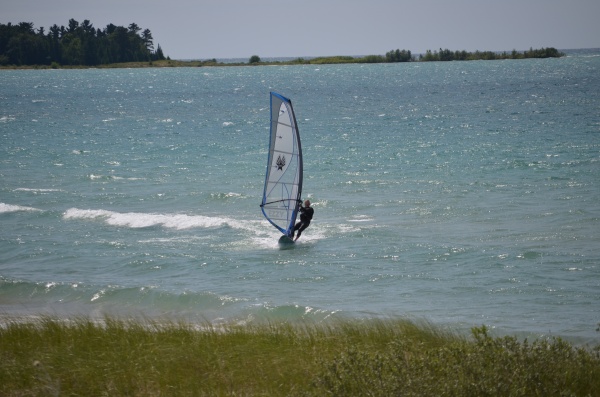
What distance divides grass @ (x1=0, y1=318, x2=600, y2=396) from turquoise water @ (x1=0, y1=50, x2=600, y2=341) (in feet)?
10.9

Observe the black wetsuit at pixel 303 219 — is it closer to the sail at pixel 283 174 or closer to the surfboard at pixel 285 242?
the sail at pixel 283 174

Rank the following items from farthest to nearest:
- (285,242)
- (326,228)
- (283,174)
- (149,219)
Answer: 1. (149,219)
2. (326,228)
3. (283,174)
4. (285,242)

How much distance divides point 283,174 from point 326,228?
9.33ft

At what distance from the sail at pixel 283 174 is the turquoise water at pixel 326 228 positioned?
3.01 feet

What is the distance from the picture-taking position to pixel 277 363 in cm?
1158

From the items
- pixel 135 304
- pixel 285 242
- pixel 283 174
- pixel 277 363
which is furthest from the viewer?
pixel 283 174

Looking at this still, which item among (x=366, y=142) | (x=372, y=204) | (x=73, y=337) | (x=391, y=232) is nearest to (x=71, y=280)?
(x=73, y=337)

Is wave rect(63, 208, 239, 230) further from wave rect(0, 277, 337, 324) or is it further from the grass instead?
the grass

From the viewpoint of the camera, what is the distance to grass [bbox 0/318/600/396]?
373 inches

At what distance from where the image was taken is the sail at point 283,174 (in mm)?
23000

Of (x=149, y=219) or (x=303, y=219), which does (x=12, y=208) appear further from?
(x=303, y=219)

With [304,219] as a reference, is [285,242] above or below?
below

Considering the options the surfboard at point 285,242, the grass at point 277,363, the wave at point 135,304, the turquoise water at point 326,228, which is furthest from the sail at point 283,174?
the grass at point 277,363

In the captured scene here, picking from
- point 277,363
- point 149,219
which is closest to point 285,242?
point 149,219
